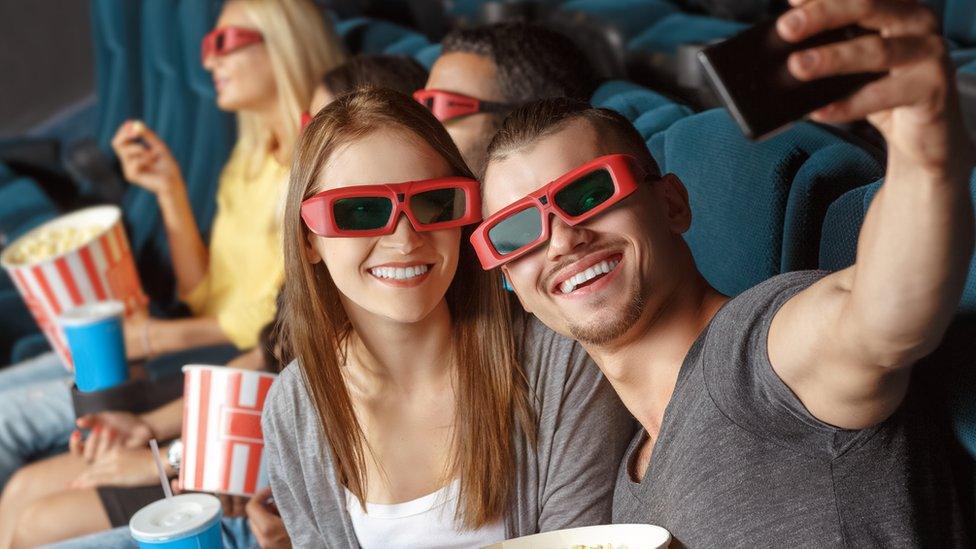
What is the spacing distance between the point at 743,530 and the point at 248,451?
73cm

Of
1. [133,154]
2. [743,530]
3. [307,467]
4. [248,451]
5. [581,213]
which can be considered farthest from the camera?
[133,154]

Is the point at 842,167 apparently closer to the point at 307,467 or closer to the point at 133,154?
the point at 307,467

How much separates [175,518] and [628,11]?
1549mm

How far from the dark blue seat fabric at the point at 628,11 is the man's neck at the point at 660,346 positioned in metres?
1.24

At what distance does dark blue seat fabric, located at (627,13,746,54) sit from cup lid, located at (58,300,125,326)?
1066 millimetres

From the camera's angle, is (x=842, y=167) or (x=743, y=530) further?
(x=842, y=167)

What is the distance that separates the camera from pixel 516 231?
973mm

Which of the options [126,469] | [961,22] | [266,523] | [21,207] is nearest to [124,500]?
[126,469]

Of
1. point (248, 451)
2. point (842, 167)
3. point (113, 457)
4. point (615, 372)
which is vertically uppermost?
point (842, 167)

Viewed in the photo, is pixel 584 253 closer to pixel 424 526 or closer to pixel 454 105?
pixel 424 526

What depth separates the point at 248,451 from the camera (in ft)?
4.41

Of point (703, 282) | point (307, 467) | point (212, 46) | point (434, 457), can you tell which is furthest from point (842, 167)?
point (212, 46)

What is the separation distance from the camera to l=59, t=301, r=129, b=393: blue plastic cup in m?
1.65

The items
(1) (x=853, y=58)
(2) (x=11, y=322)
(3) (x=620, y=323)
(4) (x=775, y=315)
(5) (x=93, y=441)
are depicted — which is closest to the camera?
(1) (x=853, y=58)
